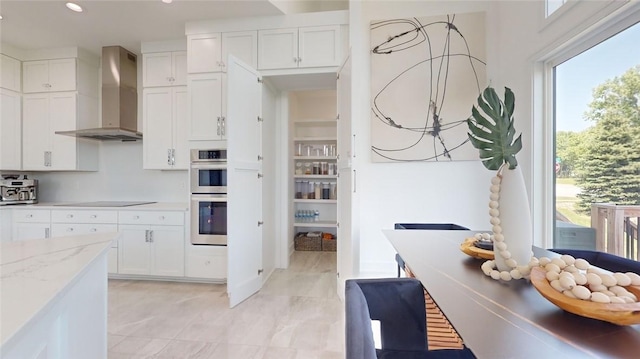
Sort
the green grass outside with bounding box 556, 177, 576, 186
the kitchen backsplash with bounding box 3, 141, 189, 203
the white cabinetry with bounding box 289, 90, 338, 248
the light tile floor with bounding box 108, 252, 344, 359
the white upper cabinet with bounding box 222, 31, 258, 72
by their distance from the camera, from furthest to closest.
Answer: the white cabinetry with bounding box 289, 90, 338, 248, the kitchen backsplash with bounding box 3, 141, 189, 203, the white upper cabinet with bounding box 222, 31, 258, 72, the green grass outside with bounding box 556, 177, 576, 186, the light tile floor with bounding box 108, 252, 344, 359

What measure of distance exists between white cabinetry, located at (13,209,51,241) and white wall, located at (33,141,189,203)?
2.01ft

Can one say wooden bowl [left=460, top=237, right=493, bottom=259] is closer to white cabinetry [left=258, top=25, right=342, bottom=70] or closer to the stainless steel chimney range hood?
white cabinetry [left=258, top=25, right=342, bottom=70]

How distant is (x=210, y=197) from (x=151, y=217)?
74 cm

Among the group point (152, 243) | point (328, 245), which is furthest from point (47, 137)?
point (328, 245)

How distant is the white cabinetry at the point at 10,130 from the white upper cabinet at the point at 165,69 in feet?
5.73

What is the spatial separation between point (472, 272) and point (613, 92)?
5.69 ft

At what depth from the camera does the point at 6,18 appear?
Result: 2920mm

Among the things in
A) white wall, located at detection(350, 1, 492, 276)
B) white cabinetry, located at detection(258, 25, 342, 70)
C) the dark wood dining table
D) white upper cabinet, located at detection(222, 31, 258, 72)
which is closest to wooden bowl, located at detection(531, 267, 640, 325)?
the dark wood dining table

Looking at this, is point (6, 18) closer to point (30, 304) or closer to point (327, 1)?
point (327, 1)

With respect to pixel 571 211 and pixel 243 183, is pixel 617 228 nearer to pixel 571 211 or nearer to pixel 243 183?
pixel 571 211

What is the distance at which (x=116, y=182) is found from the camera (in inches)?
152

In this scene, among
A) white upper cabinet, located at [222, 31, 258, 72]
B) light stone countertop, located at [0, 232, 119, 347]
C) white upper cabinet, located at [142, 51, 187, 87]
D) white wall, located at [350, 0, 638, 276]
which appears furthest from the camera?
white upper cabinet, located at [142, 51, 187, 87]

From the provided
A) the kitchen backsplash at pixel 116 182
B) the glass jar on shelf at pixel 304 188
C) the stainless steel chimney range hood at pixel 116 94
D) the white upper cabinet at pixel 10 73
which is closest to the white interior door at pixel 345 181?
the glass jar on shelf at pixel 304 188

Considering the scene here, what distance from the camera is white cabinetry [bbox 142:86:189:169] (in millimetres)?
3346
